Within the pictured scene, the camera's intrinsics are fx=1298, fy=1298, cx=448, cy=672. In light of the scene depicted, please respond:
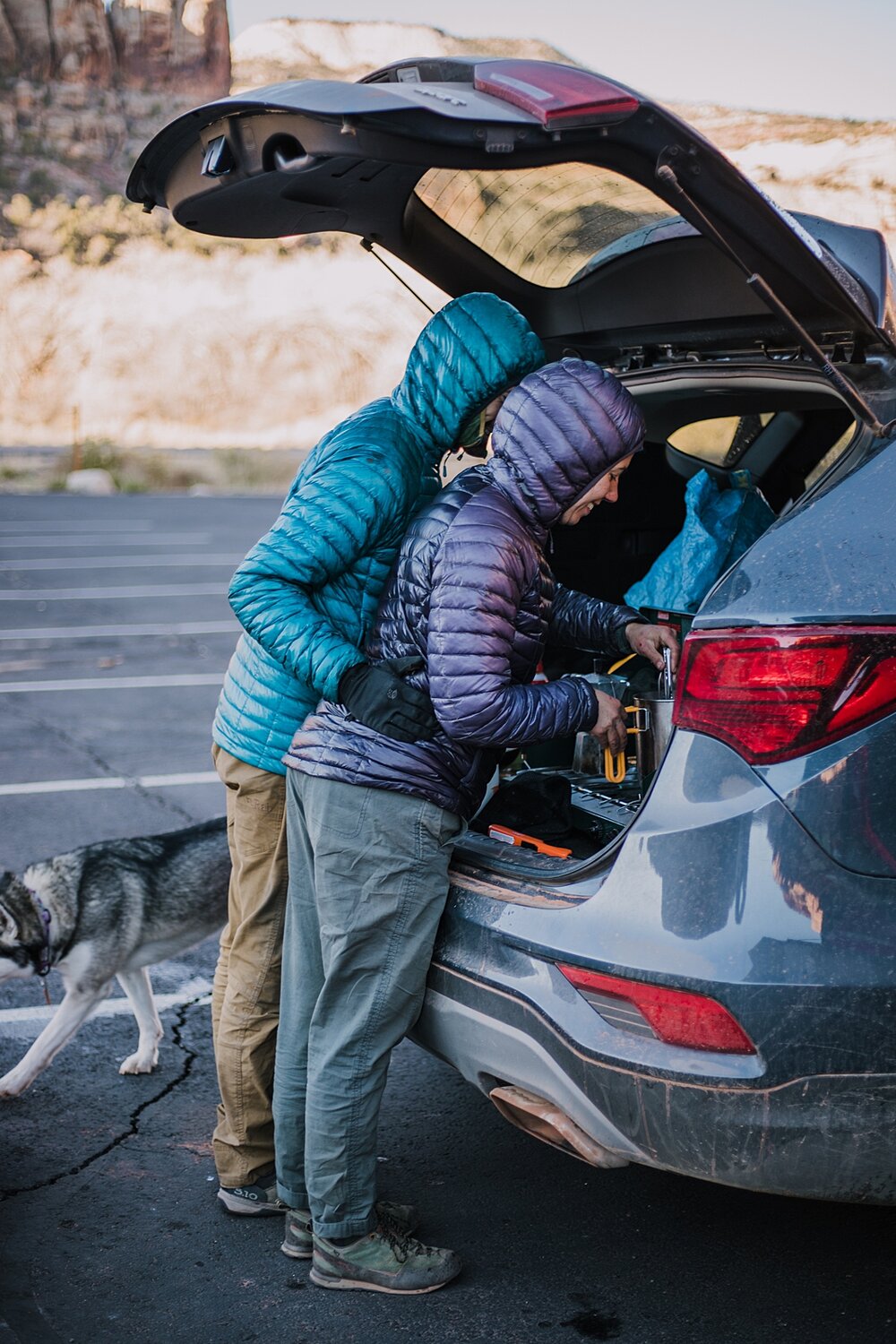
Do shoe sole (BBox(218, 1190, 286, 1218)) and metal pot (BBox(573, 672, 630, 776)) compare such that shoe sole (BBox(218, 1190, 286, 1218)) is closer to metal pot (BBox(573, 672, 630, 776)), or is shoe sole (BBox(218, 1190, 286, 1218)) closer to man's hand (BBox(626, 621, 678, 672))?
metal pot (BBox(573, 672, 630, 776))

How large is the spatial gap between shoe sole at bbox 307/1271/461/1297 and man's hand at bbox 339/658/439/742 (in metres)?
1.16

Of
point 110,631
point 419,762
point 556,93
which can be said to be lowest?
point 110,631

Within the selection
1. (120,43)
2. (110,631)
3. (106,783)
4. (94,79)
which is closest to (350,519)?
(106,783)

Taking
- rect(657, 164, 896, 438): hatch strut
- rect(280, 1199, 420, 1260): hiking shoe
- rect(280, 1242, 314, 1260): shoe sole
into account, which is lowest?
rect(280, 1242, 314, 1260): shoe sole

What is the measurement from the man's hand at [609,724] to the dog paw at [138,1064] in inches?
77.0

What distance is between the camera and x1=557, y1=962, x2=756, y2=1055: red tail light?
6.94 feet

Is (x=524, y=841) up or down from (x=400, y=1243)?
up

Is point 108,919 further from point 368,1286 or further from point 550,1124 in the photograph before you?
point 550,1124

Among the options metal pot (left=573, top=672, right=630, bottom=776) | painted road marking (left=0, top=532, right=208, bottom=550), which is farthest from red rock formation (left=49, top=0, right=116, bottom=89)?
metal pot (left=573, top=672, right=630, bottom=776)

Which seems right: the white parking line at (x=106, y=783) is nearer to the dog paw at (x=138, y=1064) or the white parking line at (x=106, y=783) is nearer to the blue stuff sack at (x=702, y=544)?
the dog paw at (x=138, y=1064)

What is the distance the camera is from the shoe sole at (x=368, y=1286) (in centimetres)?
272

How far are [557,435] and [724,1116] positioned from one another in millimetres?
1269

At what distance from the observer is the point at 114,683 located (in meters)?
8.87

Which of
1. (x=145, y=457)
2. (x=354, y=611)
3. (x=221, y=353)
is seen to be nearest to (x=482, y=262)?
(x=354, y=611)
